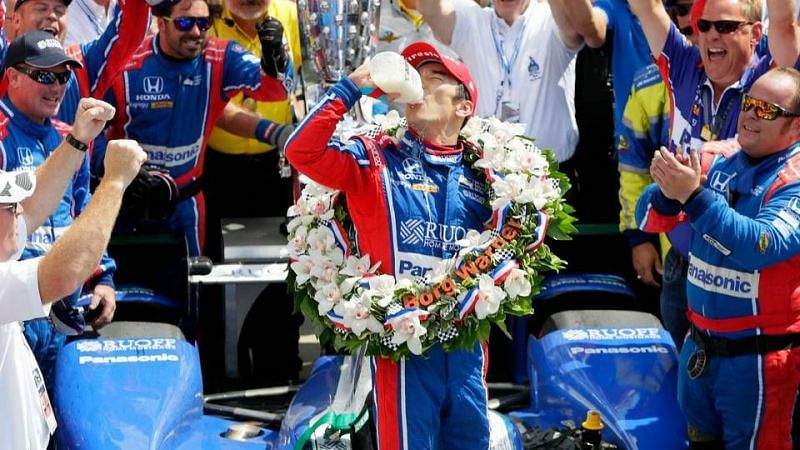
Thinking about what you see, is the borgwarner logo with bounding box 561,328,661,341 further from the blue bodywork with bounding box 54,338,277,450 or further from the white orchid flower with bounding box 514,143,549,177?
the blue bodywork with bounding box 54,338,277,450

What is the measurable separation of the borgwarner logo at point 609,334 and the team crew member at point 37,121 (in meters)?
2.21

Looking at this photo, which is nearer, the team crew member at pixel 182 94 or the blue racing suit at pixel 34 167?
the blue racing suit at pixel 34 167

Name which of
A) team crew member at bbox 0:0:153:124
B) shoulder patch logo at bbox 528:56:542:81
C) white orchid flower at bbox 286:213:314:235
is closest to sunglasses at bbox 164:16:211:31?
team crew member at bbox 0:0:153:124

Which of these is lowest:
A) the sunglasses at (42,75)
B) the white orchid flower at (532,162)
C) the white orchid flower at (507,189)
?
the white orchid flower at (507,189)

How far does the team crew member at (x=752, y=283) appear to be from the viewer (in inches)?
223

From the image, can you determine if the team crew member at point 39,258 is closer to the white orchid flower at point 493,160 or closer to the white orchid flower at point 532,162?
the white orchid flower at point 493,160

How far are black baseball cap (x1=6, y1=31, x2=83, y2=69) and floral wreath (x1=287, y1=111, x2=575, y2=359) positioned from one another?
1.23 m

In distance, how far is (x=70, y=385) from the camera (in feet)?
20.3

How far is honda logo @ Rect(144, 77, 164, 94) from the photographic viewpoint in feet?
24.1

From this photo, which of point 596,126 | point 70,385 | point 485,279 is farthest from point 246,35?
point 485,279

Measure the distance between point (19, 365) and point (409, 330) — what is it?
1.42 meters

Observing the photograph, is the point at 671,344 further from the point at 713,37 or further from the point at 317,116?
the point at 317,116

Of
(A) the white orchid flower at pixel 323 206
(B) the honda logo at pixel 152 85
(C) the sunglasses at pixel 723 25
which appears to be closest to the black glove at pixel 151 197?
(B) the honda logo at pixel 152 85

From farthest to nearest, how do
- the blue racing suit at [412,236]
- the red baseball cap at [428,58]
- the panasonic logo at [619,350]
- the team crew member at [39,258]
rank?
the panasonic logo at [619,350]
the red baseball cap at [428,58]
the blue racing suit at [412,236]
the team crew member at [39,258]
